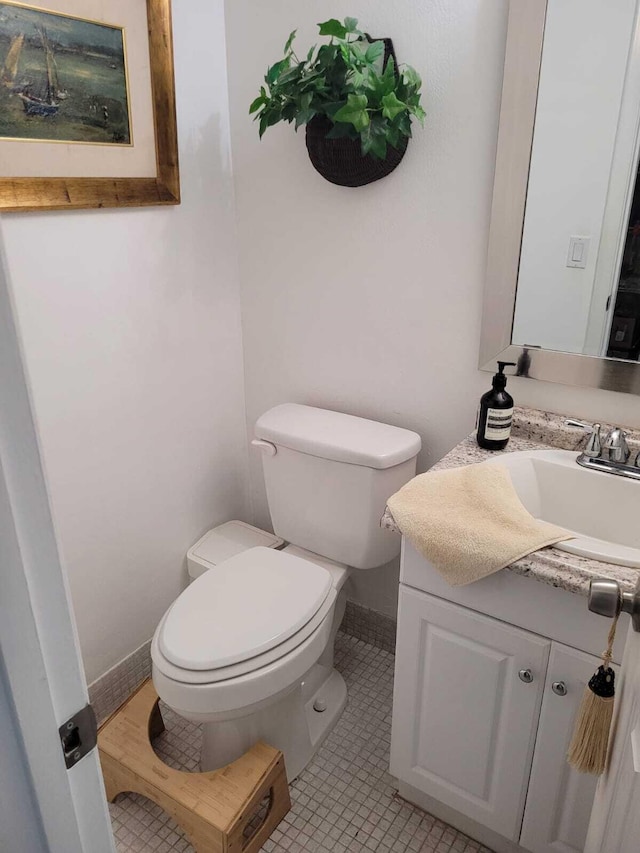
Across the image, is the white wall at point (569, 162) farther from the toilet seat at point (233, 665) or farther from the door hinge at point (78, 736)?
the door hinge at point (78, 736)

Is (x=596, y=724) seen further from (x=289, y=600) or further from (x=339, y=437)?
(x=339, y=437)

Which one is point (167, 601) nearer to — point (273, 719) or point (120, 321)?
point (273, 719)

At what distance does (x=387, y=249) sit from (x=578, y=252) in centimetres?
47

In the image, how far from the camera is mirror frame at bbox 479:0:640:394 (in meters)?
1.27

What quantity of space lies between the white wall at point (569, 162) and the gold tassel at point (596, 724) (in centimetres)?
79

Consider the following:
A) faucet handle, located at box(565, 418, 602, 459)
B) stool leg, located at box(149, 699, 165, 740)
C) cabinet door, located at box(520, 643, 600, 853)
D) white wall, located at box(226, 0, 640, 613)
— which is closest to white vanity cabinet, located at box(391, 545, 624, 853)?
cabinet door, located at box(520, 643, 600, 853)

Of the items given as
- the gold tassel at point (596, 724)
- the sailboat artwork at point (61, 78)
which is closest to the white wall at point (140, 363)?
the sailboat artwork at point (61, 78)

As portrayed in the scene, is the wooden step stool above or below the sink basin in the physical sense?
below

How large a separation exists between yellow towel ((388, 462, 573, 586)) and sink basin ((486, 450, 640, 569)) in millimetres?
125

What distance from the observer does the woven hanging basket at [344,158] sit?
1.47 m

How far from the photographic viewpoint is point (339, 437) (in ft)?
5.26

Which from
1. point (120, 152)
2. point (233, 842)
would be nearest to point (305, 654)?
point (233, 842)

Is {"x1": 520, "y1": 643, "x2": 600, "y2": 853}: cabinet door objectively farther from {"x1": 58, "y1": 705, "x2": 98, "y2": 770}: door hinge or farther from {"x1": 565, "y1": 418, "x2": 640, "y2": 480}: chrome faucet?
{"x1": 58, "y1": 705, "x2": 98, "y2": 770}: door hinge

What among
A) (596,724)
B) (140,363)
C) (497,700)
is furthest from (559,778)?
(140,363)
